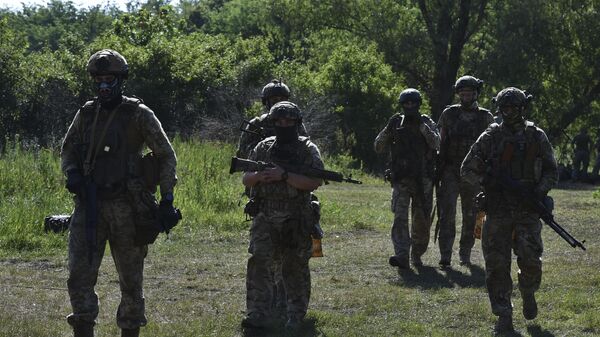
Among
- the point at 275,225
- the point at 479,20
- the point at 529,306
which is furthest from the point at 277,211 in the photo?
the point at 479,20

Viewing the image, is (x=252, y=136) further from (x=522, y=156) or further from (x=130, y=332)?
(x=130, y=332)

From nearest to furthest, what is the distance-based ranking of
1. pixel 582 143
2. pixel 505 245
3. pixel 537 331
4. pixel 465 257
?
pixel 505 245 < pixel 537 331 < pixel 465 257 < pixel 582 143

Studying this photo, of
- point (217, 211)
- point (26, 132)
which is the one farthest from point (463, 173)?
point (26, 132)

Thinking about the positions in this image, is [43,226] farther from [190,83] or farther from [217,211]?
[190,83]

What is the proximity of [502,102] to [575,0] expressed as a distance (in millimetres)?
32959

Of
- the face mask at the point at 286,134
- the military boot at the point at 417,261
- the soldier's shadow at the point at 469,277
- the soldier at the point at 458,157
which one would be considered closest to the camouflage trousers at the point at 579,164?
the soldier at the point at 458,157

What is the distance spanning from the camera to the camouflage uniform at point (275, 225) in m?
9.09

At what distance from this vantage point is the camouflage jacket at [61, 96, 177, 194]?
7.86 meters

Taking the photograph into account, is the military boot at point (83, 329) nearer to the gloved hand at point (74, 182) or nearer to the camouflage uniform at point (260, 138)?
the gloved hand at point (74, 182)

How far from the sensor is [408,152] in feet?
42.0

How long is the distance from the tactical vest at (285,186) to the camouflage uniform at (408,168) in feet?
12.1

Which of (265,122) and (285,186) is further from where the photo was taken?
(265,122)

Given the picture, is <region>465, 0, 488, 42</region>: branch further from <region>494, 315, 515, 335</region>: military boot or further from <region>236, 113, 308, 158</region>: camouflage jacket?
<region>494, 315, 515, 335</region>: military boot

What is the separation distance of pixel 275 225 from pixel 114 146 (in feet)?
5.66
